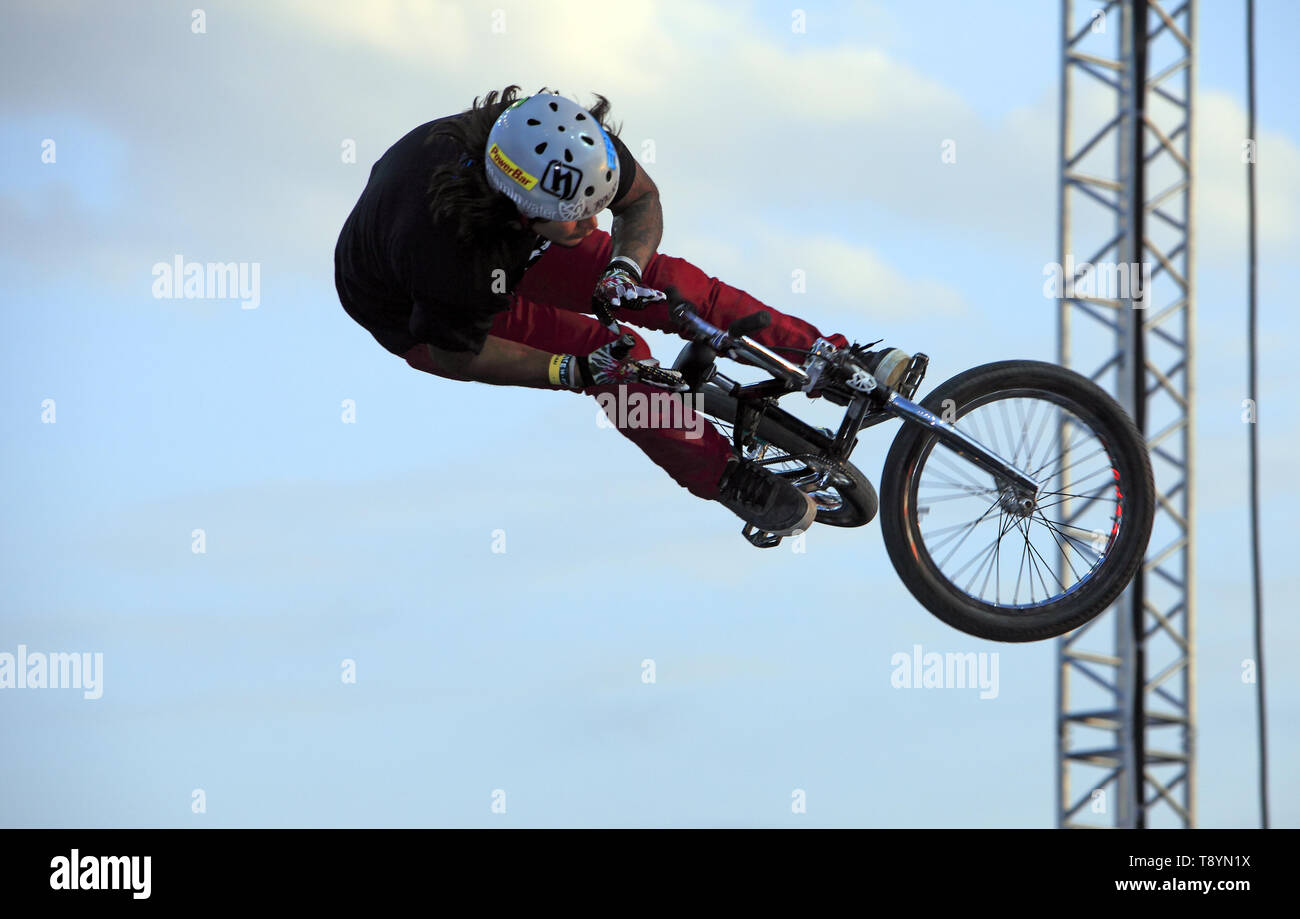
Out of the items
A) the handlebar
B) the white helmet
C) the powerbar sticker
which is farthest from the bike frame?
the powerbar sticker

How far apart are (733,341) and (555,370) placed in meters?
0.77

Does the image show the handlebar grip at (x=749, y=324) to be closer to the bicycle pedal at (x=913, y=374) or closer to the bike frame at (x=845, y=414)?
the bike frame at (x=845, y=414)

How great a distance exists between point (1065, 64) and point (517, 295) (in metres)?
5.13

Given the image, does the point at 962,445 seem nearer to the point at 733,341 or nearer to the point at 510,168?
the point at 733,341

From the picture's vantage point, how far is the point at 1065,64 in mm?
10664

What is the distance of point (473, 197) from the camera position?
6.34 meters

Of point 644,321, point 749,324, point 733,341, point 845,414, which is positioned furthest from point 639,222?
point 845,414

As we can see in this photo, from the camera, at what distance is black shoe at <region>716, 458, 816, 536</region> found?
669cm

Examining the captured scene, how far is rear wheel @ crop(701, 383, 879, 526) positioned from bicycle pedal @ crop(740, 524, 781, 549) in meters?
0.24

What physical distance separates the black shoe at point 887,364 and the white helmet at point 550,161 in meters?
1.18

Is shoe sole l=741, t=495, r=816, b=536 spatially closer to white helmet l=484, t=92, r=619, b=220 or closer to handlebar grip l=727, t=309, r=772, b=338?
handlebar grip l=727, t=309, r=772, b=338

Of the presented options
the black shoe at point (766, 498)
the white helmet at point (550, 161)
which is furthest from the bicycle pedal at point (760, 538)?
the white helmet at point (550, 161)

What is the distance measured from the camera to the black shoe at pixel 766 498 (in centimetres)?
669
